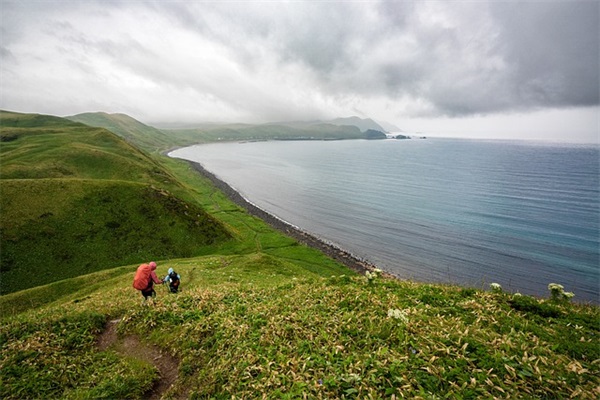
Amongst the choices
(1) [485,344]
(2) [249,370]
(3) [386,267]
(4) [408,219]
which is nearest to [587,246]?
(4) [408,219]

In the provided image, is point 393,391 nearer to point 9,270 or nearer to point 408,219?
point 9,270

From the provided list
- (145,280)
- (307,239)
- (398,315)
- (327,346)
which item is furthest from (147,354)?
(307,239)

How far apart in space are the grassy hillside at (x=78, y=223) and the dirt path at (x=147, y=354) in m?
44.1

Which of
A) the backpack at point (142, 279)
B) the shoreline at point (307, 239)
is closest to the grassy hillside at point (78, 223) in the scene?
the shoreline at point (307, 239)

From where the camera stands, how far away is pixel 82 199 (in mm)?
64438

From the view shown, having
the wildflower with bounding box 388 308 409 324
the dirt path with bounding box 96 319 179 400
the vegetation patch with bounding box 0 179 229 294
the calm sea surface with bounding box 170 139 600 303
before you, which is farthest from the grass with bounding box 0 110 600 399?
the vegetation patch with bounding box 0 179 229 294

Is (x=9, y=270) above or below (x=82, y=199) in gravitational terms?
below

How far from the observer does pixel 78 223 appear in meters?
58.5

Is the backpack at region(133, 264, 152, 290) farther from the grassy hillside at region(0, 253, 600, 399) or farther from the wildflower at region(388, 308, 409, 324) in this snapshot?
the wildflower at region(388, 308, 409, 324)

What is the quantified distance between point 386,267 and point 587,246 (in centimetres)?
5688

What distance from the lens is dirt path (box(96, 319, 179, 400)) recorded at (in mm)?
11719

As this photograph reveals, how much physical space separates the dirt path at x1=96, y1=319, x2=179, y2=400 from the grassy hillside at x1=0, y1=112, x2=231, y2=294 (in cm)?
4414

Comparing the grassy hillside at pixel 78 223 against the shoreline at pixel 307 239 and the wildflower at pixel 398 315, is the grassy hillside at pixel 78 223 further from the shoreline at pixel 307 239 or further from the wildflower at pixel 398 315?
the wildflower at pixel 398 315

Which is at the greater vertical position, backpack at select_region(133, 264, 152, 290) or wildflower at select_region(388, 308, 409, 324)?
wildflower at select_region(388, 308, 409, 324)
